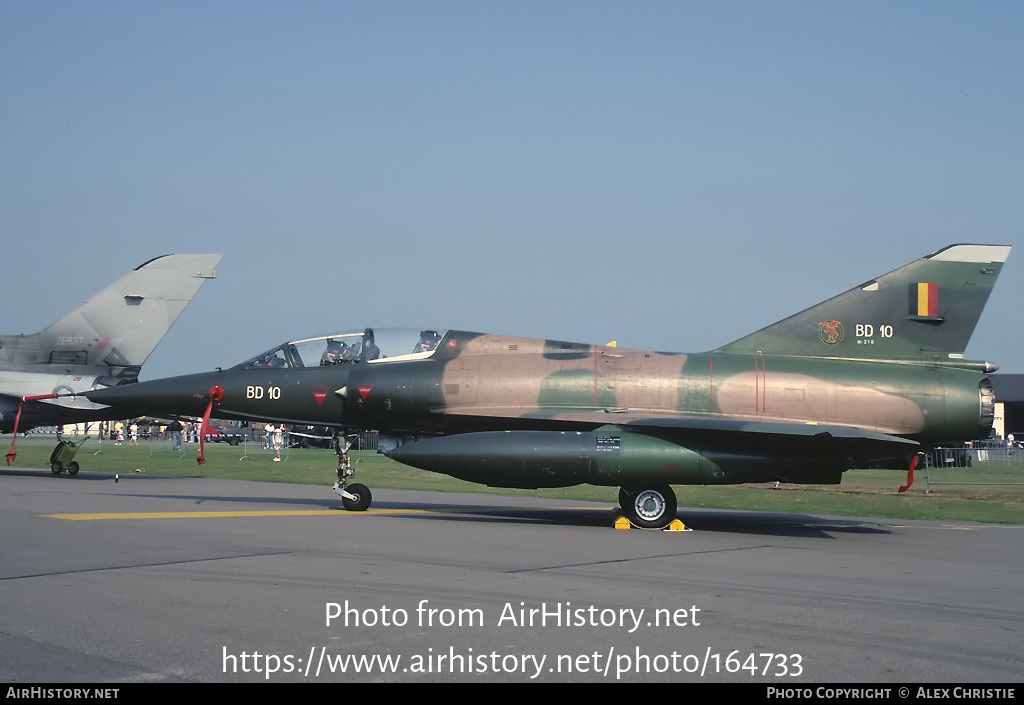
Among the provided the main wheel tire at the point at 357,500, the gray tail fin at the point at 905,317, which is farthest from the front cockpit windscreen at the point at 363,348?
the gray tail fin at the point at 905,317

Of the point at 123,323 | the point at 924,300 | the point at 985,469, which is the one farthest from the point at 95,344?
the point at 985,469

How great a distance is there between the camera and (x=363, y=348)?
15.3m

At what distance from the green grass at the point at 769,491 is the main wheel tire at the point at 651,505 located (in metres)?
5.48

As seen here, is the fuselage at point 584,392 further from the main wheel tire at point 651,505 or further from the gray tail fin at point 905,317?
the main wheel tire at point 651,505

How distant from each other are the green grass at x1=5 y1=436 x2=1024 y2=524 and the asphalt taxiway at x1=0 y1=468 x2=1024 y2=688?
4993 millimetres

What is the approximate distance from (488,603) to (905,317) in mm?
10327

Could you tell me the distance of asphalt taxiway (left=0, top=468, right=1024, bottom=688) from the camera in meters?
5.33

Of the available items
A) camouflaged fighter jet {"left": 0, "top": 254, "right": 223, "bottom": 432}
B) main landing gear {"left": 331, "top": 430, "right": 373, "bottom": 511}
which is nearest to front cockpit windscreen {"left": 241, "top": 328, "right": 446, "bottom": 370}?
main landing gear {"left": 331, "top": 430, "right": 373, "bottom": 511}

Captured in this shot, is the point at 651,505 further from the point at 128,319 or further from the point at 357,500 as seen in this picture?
the point at 128,319

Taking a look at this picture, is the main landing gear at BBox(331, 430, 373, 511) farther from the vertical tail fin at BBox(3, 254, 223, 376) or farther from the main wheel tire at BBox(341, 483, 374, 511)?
the vertical tail fin at BBox(3, 254, 223, 376)

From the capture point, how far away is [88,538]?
10539 millimetres

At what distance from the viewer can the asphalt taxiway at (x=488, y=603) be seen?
5.33m

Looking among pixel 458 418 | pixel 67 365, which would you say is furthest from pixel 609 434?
pixel 67 365
